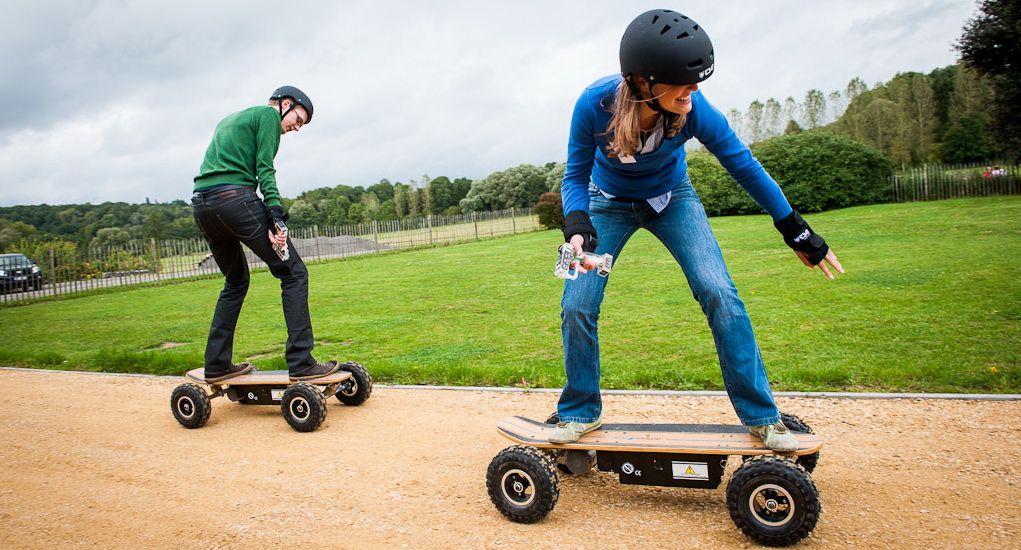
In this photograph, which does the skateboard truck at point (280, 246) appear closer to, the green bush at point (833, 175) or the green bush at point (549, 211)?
the green bush at point (833, 175)

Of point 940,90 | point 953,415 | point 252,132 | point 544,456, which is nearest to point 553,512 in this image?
point 544,456

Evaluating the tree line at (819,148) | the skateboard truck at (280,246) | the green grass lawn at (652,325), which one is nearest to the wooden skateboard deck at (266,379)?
the skateboard truck at (280,246)

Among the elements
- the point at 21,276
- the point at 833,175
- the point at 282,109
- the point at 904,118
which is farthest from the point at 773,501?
the point at 904,118

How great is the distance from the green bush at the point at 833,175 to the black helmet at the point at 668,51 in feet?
95.2

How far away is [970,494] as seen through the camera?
3.08m

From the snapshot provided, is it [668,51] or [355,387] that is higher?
[668,51]

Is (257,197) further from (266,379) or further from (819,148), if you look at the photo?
(819,148)

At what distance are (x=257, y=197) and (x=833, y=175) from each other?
98.5 ft

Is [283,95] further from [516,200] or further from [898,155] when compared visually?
[516,200]

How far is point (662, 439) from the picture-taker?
320 centimetres

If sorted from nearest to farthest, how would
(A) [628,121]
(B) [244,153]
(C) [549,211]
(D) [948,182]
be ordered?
(A) [628,121]
(B) [244,153]
(D) [948,182]
(C) [549,211]

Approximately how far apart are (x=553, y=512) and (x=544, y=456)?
1.09 feet

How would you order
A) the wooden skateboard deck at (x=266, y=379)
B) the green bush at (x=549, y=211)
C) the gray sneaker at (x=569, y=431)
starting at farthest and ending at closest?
1. the green bush at (x=549, y=211)
2. the wooden skateboard deck at (x=266, y=379)
3. the gray sneaker at (x=569, y=431)

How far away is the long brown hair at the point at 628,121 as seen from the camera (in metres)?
2.98
